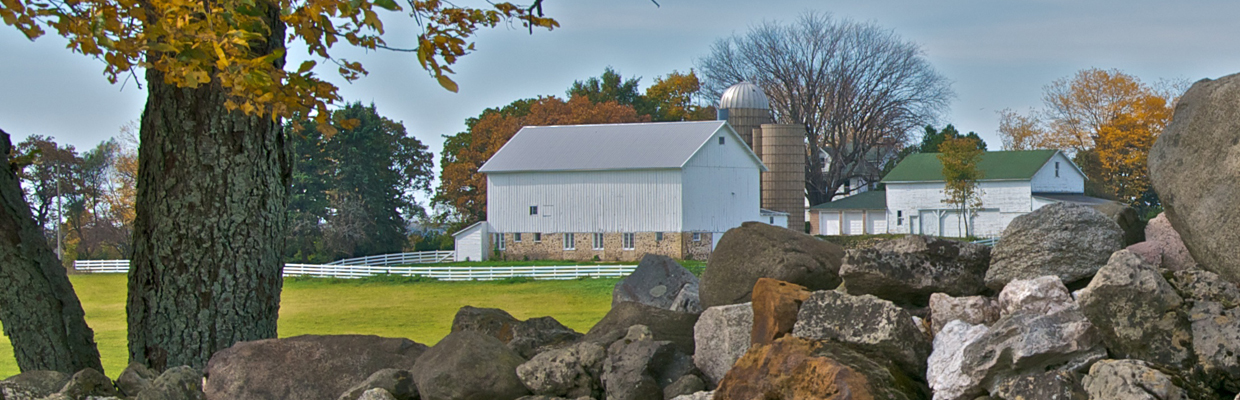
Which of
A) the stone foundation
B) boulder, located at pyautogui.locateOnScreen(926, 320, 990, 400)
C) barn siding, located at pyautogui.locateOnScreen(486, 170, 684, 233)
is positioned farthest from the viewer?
the stone foundation

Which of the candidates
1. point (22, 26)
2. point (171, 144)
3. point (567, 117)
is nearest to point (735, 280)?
point (171, 144)

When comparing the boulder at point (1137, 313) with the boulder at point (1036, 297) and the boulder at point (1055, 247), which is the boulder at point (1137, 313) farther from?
the boulder at point (1055, 247)

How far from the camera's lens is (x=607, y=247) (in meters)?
35.8

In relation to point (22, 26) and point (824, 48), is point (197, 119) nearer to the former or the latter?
point (22, 26)

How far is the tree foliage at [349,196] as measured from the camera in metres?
38.0

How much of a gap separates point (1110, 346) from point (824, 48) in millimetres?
46686

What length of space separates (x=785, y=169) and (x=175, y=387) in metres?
41.4

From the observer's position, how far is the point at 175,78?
4805mm

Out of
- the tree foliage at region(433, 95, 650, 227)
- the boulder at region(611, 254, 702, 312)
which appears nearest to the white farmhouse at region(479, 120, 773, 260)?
Answer: the tree foliage at region(433, 95, 650, 227)

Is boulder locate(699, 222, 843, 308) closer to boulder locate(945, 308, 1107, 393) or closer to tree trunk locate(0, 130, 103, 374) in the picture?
boulder locate(945, 308, 1107, 393)

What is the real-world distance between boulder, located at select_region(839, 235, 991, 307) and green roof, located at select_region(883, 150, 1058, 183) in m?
38.6

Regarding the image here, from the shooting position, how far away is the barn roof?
3478 centimetres

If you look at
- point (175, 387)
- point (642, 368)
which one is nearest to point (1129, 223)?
point (642, 368)

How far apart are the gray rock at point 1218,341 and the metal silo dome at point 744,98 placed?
43.5m
